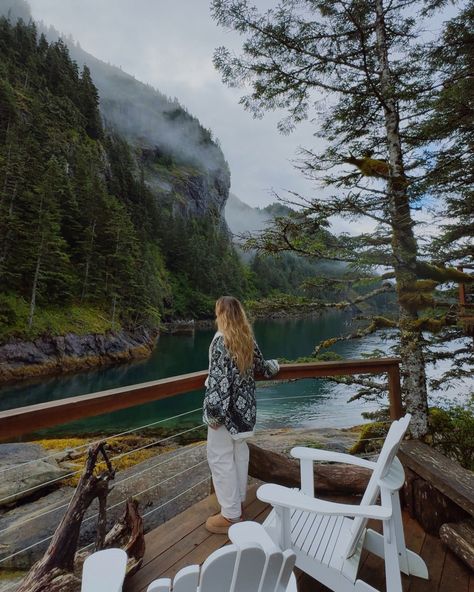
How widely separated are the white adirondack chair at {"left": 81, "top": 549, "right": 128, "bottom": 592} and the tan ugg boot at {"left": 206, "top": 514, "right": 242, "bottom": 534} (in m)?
1.61

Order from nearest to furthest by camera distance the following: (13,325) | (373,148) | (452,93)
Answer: (452,93)
(373,148)
(13,325)

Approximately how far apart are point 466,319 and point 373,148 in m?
2.63

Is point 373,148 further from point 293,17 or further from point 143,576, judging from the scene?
point 143,576

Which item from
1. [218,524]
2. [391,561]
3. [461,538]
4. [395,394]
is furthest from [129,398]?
[395,394]

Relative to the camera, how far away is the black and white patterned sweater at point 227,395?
1.97 meters

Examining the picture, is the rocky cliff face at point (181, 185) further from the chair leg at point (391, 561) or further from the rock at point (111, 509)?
the chair leg at point (391, 561)

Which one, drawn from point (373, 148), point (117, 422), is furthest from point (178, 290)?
point (373, 148)

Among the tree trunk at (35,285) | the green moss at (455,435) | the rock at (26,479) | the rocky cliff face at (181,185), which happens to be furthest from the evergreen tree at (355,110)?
the rocky cliff face at (181,185)

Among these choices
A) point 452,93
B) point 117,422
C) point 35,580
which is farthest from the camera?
point 117,422

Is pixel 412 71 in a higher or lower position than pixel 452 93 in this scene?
higher

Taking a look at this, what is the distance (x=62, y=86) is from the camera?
44.3 metres

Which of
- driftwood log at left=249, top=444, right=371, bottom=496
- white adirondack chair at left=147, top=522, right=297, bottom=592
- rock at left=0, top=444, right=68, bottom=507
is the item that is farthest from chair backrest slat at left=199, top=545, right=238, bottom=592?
rock at left=0, top=444, right=68, bottom=507

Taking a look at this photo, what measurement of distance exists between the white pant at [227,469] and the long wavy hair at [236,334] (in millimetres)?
→ 398

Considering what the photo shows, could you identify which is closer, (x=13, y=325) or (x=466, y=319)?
(x=466, y=319)
